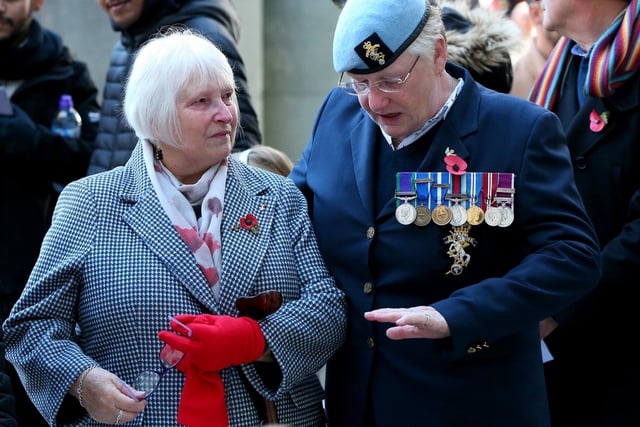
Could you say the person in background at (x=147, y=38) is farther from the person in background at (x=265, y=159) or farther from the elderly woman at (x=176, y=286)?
the elderly woman at (x=176, y=286)

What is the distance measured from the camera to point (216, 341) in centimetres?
269

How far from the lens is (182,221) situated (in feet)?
9.73

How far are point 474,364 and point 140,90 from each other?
1.16m

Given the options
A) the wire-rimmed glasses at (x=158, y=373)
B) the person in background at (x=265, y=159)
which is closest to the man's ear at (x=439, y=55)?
the wire-rimmed glasses at (x=158, y=373)

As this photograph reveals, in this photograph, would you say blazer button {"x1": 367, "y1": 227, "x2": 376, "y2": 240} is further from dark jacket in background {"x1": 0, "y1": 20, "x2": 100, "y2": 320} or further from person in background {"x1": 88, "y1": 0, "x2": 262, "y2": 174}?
dark jacket in background {"x1": 0, "y1": 20, "x2": 100, "y2": 320}

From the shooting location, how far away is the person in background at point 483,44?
405 cm

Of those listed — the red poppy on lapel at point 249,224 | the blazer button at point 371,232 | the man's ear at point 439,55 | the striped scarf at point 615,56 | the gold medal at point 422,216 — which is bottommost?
the blazer button at point 371,232

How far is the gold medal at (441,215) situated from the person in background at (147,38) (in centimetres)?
178

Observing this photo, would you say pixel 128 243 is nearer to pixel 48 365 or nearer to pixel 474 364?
pixel 48 365

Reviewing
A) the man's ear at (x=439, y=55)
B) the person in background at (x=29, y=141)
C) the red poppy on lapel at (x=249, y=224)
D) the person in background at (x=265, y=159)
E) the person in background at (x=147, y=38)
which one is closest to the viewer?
the man's ear at (x=439, y=55)

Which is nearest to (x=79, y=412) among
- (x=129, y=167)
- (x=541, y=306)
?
(x=129, y=167)

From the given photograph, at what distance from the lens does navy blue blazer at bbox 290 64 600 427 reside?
273cm

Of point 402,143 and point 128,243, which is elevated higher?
point 402,143

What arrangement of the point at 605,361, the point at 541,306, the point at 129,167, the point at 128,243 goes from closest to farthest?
the point at 541,306 → the point at 128,243 → the point at 129,167 → the point at 605,361
